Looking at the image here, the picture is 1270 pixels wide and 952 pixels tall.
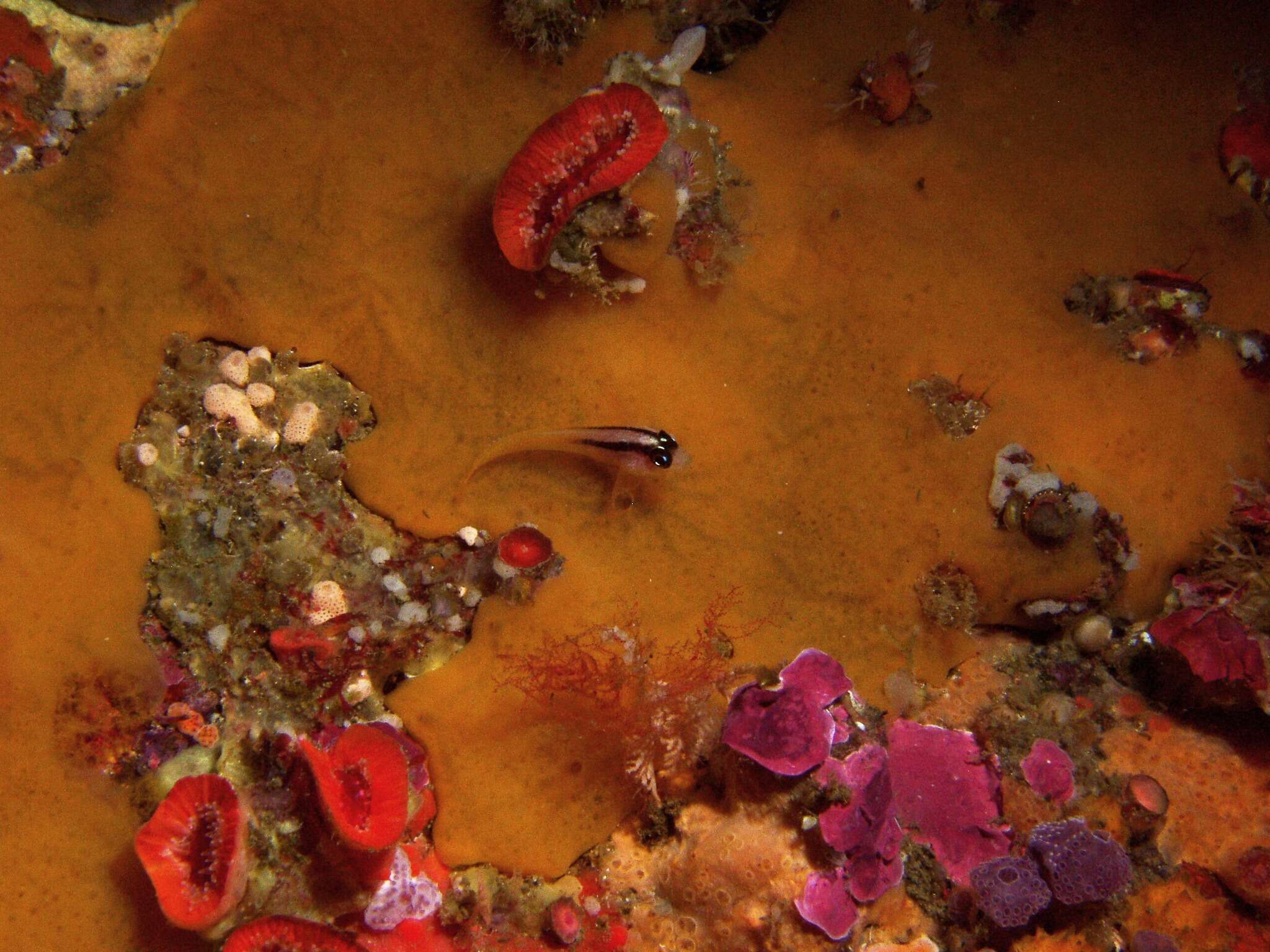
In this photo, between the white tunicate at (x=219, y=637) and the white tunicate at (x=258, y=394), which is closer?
the white tunicate at (x=219, y=637)

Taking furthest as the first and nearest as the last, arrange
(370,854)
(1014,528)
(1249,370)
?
(1249,370)
(1014,528)
(370,854)

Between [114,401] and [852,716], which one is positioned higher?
[114,401]

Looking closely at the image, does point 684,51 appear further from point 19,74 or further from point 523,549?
point 19,74

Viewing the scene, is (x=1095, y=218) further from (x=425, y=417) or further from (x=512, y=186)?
(x=425, y=417)

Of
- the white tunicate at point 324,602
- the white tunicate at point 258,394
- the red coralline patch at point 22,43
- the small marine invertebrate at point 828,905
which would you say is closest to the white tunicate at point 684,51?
the white tunicate at point 258,394

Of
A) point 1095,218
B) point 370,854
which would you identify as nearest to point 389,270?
point 370,854

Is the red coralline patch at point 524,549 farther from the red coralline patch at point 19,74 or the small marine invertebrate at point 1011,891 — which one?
the red coralline patch at point 19,74

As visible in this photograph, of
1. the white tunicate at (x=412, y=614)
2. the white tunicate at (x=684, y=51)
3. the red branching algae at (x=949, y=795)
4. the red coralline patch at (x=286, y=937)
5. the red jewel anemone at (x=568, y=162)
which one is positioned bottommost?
the red coralline patch at (x=286, y=937)
